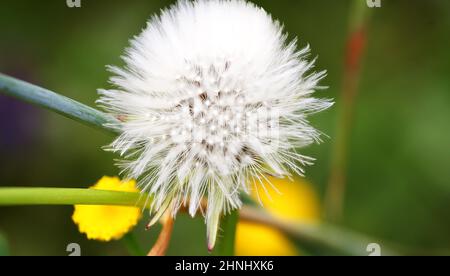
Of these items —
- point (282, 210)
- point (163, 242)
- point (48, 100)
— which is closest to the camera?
point (48, 100)

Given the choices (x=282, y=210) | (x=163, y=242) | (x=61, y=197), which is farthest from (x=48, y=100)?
(x=282, y=210)

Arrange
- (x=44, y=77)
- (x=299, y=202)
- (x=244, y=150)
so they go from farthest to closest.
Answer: (x=44, y=77)
(x=299, y=202)
(x=244, y=150)

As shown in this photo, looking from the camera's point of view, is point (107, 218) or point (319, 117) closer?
point (107, 218)

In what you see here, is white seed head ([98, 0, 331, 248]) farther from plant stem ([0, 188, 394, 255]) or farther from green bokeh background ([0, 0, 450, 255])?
green bokeh background ([0, 0, 450, 255])

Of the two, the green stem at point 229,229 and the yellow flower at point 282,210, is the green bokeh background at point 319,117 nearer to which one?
the yellow flower at point 282,210

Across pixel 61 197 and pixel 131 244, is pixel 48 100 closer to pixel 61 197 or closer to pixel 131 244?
pixel 61 197
